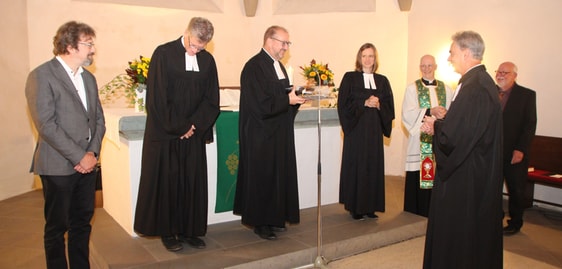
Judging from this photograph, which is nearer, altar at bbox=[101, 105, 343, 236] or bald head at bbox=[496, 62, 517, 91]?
altar at bbox=[101, 105, 343, 236]

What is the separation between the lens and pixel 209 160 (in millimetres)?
4535

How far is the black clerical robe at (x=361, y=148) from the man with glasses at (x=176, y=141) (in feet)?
5.04

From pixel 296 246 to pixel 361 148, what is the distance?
4.40 ft

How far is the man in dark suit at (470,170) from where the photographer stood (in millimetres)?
2842

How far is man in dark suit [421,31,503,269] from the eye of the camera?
284 centimetres

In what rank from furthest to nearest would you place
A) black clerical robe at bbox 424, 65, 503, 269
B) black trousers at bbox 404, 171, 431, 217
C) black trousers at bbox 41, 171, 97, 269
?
1. black trousers at bbox 404, 171, 431, 217
2. black trousers at bbox 41, 171, 97, 269
3. black clerical robe at bbox 424, 65, 503, 269

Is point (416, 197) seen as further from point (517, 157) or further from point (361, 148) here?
point (517, 157)

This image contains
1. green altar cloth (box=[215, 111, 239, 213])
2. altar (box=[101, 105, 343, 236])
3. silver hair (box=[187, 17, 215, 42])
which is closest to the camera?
silver hair (box=[187, 17, 215, 42])

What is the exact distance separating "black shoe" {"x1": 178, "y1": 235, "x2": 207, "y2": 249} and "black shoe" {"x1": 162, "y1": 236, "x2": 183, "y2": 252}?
0.25 ft

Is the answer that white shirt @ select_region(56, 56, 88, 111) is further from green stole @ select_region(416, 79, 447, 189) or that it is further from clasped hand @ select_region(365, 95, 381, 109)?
green stole @ select_region(416, 79, 447, 189)

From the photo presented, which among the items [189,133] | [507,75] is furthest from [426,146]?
[189,133]

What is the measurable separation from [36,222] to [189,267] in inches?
113

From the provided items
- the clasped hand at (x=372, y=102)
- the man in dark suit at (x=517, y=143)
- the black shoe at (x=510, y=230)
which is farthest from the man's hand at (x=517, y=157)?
the clasped hand at (x=372, y=102)

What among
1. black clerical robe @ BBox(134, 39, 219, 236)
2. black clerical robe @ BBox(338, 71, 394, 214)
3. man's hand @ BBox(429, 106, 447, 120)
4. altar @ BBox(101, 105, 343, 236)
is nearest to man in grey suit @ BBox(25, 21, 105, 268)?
black clerical robe @ BBox(134, 39, 219, 236)
